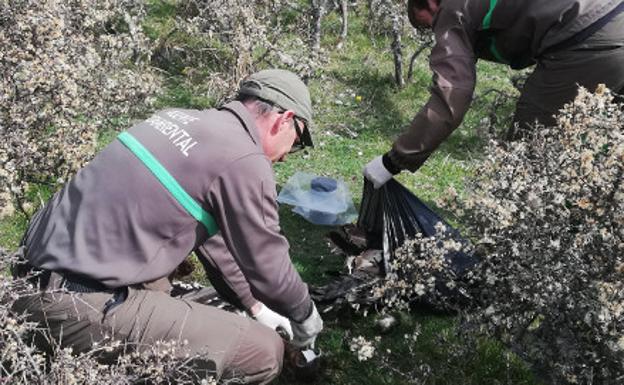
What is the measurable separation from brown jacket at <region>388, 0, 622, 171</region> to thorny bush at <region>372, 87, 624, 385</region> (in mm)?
864

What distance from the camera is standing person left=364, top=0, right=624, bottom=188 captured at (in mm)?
3598

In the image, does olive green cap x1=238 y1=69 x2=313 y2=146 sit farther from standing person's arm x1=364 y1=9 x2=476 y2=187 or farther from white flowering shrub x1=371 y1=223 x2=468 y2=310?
standing person's arm x1=364 y1=9 x2=476 y2=187

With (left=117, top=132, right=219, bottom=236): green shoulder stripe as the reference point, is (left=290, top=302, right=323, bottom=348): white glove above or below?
below

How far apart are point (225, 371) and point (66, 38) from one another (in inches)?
86.7

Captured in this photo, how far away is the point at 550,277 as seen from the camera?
256 centimetres

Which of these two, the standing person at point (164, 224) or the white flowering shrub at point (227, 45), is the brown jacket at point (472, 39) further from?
the white flowering shrub at point (227, 45)

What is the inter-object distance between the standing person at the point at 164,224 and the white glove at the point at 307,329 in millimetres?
197

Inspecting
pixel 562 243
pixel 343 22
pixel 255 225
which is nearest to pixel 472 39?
pixel 562 243

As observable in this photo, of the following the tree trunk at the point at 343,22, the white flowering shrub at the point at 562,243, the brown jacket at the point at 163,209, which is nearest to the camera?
the white flowering shrub at the point at 562,243

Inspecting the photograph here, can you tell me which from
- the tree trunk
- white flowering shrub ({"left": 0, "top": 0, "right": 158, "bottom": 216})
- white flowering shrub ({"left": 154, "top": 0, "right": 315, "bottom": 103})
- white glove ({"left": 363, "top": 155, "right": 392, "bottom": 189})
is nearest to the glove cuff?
white glove ({"left": 363, "top": 155, "right": 392, "bottom": 189})

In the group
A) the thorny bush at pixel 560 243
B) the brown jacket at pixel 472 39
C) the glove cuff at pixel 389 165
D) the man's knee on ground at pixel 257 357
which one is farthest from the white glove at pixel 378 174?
the man's knee on ground at pixel 257 357

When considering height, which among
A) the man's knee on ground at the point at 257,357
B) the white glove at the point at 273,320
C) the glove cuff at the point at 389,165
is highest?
the glove cuff at the point at 389,165

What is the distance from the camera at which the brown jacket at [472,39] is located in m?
3.59

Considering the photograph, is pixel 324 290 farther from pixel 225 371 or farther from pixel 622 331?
pixel 622 331
